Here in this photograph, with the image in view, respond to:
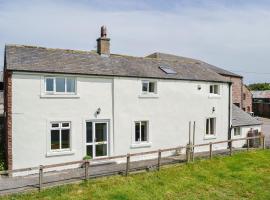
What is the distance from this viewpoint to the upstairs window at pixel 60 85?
1903cm

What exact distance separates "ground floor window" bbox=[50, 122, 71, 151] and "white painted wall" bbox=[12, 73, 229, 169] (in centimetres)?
30

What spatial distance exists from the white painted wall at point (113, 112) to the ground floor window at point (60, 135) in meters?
0.30

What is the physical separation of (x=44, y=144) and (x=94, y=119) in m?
3.26

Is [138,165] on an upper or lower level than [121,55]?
lower

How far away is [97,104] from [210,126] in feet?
33.1

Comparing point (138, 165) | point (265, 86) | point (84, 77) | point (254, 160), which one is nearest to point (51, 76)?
point (84, 77)

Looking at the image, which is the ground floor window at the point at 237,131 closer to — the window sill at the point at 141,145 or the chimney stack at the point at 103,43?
the window sill at the point at 141,145

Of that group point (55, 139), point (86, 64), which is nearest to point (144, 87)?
point (86, 64)

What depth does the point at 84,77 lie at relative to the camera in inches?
789

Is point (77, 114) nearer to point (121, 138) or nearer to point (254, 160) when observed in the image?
point (121, 138)

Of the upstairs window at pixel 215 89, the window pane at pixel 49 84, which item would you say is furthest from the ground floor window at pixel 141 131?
the upstairs window at pixel 215 89

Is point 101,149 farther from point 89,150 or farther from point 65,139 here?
point 65,139

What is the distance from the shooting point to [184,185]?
18.0 m

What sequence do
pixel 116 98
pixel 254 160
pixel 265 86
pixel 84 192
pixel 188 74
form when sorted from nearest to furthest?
pixel 84 192 < pixel 116 98 < pixel 254 160 < pixel 188 74 < pixel 265 86
